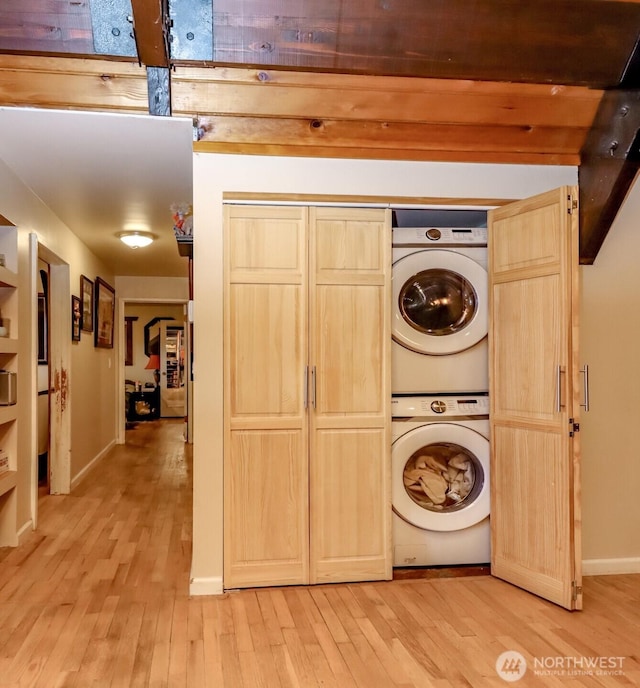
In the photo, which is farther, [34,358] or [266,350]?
[34,358]

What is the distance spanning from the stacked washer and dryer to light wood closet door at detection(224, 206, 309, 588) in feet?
1.62

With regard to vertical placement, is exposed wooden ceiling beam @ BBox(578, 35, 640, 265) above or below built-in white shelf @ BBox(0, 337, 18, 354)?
above

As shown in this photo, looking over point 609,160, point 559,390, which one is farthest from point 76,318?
point 609,160

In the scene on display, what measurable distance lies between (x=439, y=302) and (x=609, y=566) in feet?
5.29

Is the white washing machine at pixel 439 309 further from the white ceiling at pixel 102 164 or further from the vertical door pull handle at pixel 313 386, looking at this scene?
the white ceiling at pixel 102 164

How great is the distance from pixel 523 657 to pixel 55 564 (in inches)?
96.0

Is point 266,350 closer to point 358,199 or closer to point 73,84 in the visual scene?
point 358,199

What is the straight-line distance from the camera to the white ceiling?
114 inches

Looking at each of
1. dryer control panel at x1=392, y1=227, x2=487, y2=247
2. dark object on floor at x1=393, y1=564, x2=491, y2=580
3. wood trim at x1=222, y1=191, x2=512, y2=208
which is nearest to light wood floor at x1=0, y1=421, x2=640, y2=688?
dark object on floor at x1=393, y1=564, x2=491, y2=580

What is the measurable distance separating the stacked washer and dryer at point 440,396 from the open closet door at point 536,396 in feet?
0.31

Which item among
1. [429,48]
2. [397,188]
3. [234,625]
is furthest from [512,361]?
[234,625]

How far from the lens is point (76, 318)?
5.46 m

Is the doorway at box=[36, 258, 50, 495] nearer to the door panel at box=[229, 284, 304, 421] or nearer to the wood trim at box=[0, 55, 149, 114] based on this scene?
the wood trim at box=[0, 55, 149, 114]

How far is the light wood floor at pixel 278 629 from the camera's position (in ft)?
6.91
